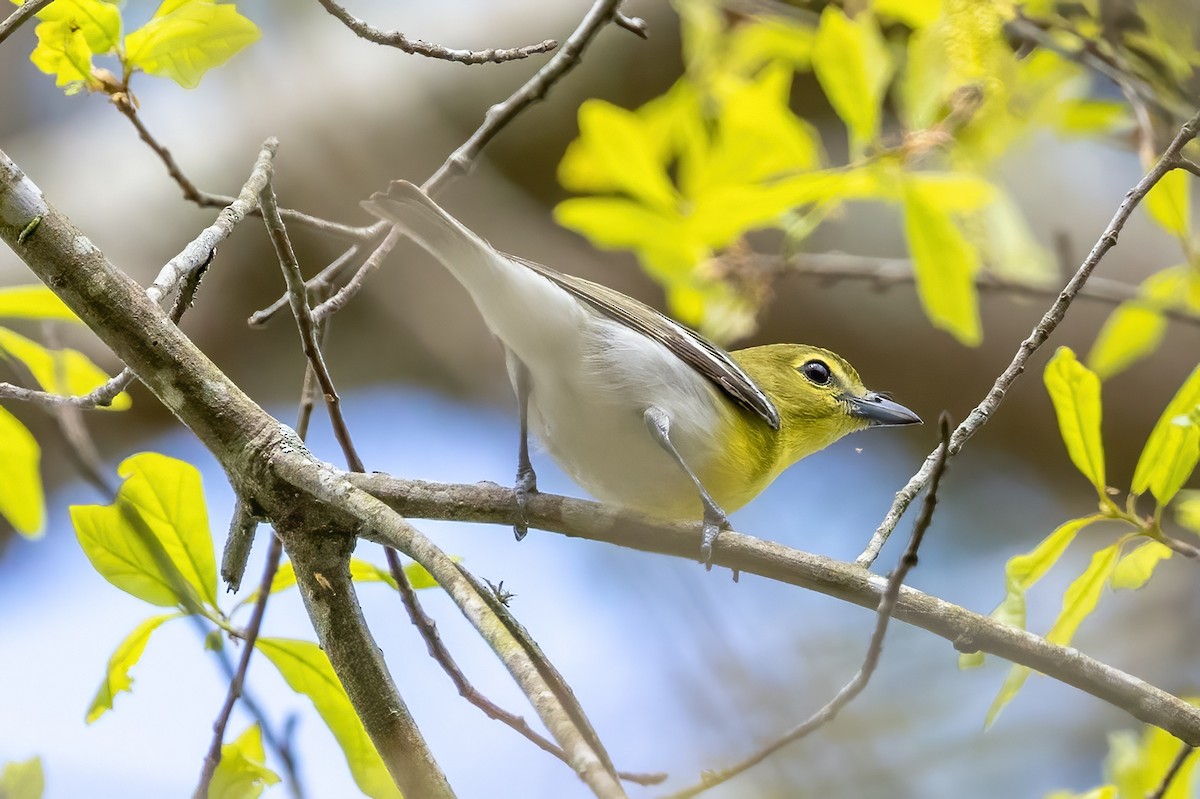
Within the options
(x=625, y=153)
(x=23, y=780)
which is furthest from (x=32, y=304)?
(x=625, y=153)

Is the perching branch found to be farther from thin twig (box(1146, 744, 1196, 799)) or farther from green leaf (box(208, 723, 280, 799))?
green leaf (box(208, 723, 280, 799))

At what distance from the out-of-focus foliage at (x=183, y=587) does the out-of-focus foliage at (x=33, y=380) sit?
11 cm

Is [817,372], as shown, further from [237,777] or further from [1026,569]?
[237,777]

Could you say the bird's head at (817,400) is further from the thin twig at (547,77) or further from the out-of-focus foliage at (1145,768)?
the thin twig at (547,77)

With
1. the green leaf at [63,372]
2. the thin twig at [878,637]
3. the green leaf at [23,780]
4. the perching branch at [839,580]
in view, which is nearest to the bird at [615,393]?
the perching branch at [839,580]

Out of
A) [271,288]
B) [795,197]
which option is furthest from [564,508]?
[271,288]

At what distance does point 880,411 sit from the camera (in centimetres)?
350

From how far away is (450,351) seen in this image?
408 cm

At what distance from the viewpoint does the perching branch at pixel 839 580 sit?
1.68 metres

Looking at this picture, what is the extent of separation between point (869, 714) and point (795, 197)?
1.73 m

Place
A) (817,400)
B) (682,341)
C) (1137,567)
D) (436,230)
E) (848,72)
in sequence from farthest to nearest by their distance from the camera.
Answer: (817,400)
(682,341)
(436,230)
(848,72)
(1137,567)

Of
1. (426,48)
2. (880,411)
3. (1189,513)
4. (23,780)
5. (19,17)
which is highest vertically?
(426,48)

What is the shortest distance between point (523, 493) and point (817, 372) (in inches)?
71.0

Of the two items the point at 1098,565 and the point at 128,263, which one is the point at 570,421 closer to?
the point at 1098,565
